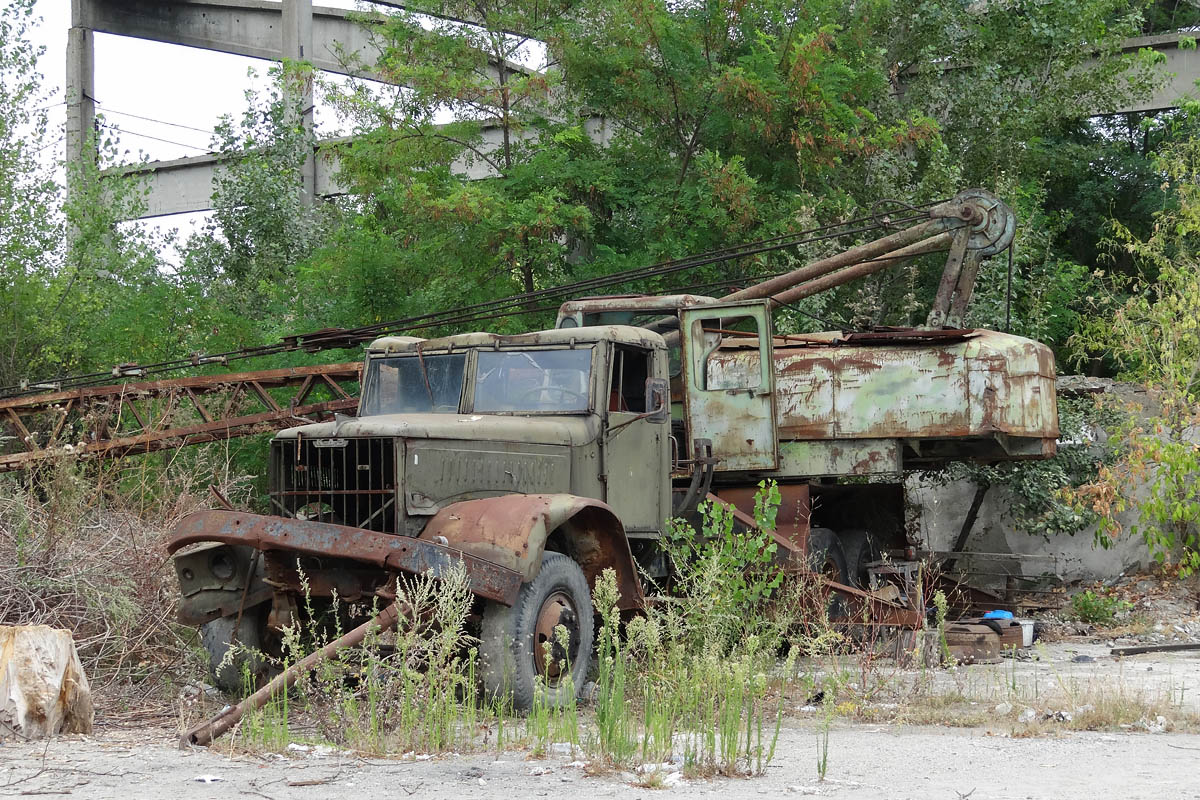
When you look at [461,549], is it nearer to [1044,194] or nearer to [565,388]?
[565,388]

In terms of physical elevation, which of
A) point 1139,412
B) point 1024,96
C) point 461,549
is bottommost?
point 461,549

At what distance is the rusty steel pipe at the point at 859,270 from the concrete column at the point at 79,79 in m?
18.8

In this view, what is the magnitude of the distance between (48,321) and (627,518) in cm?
1439

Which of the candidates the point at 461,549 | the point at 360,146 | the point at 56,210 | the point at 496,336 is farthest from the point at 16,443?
the point at 461,549

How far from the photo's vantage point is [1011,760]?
20.2ft

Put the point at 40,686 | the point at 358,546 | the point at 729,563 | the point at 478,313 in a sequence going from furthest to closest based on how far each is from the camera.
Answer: the point at 478,313, the point at 729,563, the point at 358,546, the point at 40,686

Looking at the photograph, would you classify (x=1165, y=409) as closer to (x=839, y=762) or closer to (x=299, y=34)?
(x=839, y=762)

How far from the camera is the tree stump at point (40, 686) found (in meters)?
6.53

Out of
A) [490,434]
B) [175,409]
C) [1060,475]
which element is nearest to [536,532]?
[490,434]

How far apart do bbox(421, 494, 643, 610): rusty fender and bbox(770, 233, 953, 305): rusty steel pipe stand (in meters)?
5.67

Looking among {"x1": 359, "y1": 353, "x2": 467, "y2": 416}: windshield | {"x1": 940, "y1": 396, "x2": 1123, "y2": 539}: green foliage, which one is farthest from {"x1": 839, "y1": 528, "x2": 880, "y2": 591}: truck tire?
{"x1": 359, "y1": 353, "x2": 467, "y2": 416}: windshield

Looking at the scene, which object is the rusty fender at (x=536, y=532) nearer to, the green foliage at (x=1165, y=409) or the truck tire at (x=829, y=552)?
the truck tire at (x=829, y=552)

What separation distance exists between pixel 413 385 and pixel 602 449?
152 cm

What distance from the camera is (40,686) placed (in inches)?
261
